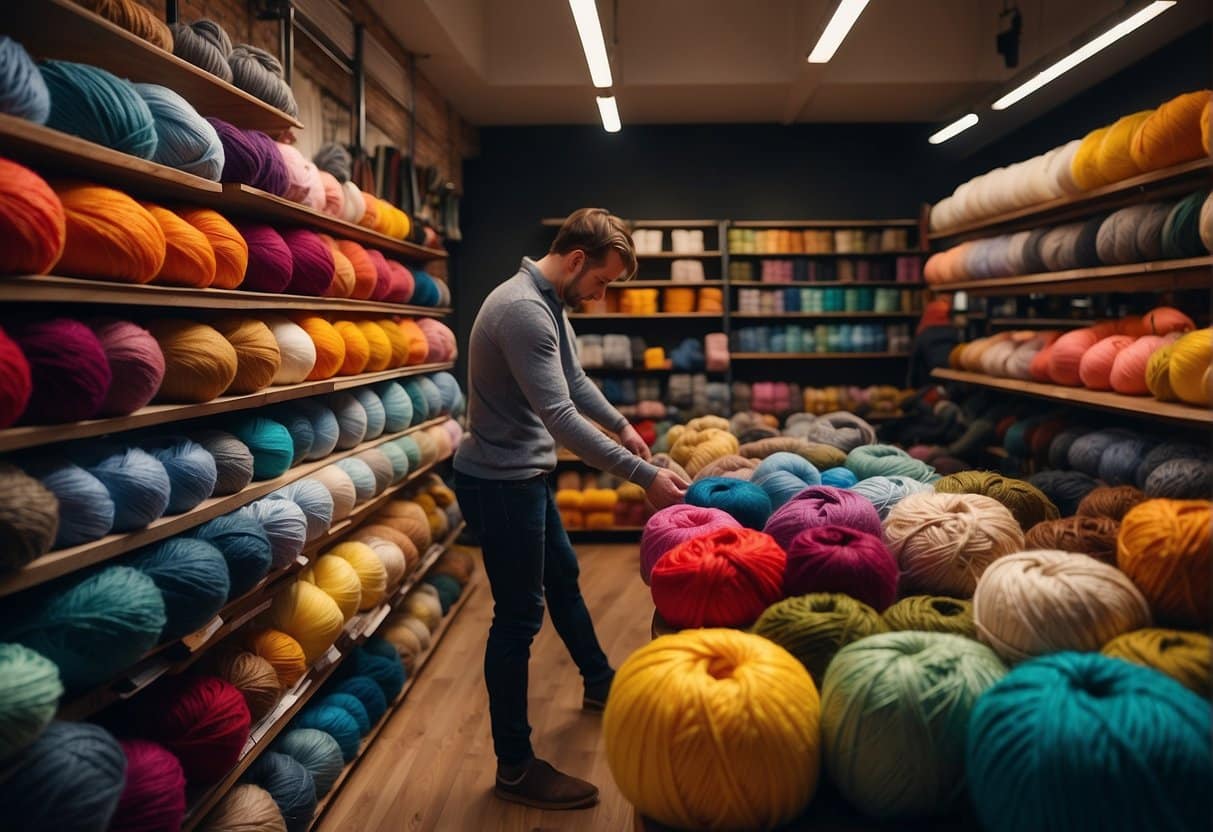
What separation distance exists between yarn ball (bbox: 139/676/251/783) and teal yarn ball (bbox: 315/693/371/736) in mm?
857

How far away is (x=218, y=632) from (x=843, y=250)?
238 inches

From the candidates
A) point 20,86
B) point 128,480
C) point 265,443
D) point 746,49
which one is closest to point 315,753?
point 265,443

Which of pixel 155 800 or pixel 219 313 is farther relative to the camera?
pixel 219 313

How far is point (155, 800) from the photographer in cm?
189

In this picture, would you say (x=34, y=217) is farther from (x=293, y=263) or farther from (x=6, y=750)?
(x=293, y=263)

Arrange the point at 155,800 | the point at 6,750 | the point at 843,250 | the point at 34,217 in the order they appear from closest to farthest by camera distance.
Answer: the point at 6,750, the point at 34,217, the point at 155,800, the point at 843,250

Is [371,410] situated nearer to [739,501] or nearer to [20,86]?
[739,501]

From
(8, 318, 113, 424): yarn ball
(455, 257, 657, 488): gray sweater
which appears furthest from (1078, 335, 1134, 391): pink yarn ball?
(8, 318, 113, 424): yarn ball

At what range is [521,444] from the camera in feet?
8.94

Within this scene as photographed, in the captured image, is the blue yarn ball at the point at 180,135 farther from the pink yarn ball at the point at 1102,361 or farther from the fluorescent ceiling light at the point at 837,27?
the pink yarn ball at the point at 1102,361

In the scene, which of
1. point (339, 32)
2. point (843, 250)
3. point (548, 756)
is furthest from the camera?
point (843, 250)

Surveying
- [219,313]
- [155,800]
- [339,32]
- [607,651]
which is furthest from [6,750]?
[339,32]

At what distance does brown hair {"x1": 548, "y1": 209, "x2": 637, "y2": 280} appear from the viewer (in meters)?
2.69

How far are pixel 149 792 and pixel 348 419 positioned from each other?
186 centimetres
